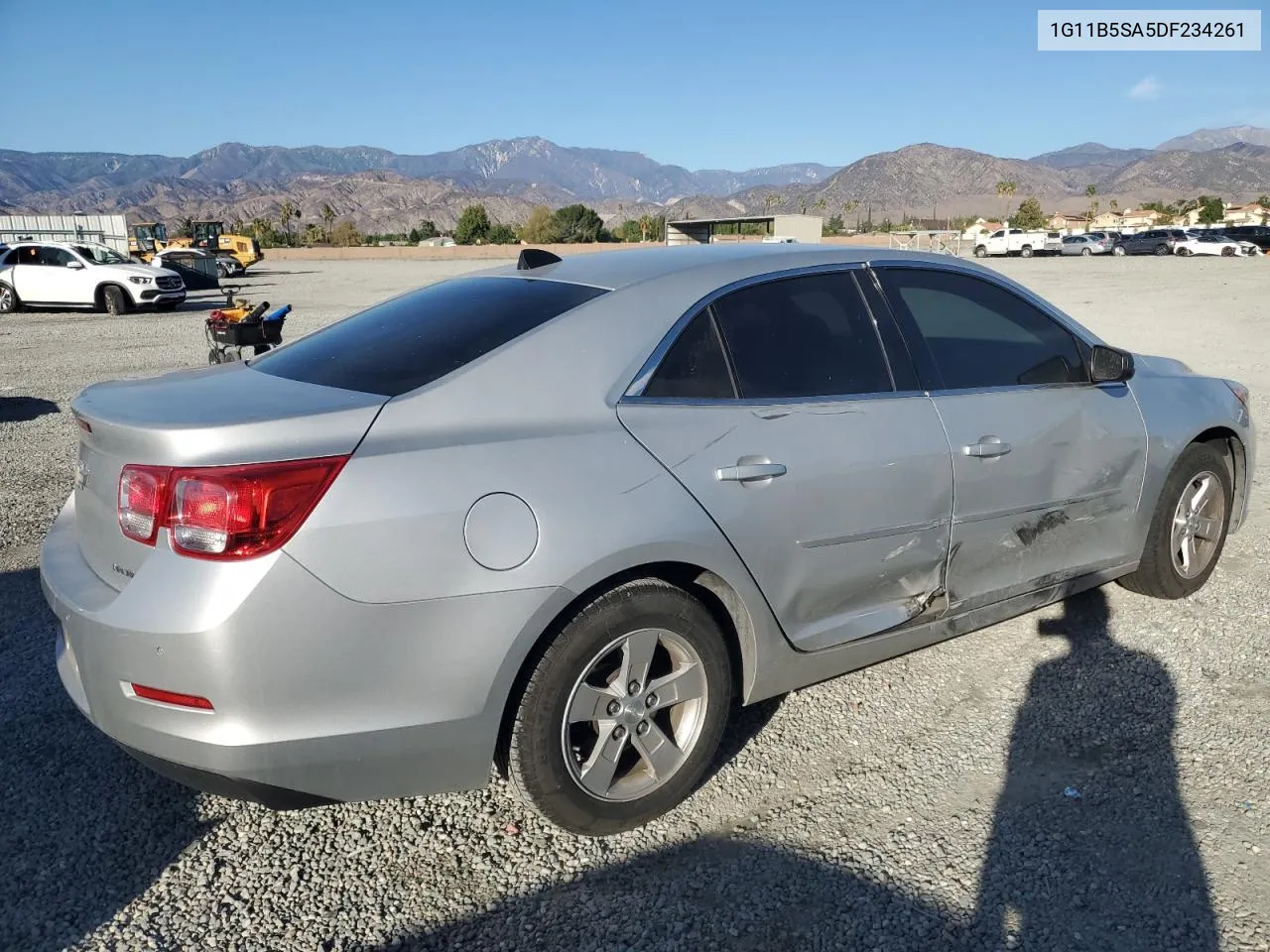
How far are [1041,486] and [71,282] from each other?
22.2 meters

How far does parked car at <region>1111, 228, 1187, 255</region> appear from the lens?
51.8m

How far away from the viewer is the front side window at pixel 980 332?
3.54m

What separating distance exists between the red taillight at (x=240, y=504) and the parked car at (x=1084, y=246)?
59.7m

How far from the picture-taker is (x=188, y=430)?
235 cm

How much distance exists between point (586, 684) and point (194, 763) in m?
1.00

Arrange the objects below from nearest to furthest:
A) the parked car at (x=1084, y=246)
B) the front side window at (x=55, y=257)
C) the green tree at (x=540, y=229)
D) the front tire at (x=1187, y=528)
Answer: the front tire at (x=1187, y=528) → the front side window at (x=55, y=257) → the parked car at (x=1084, y=246) → the green tree at (x=540, y=229)

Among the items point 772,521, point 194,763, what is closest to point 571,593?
point 772,521

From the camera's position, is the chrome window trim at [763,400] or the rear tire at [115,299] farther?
the rear tire at [115,299]

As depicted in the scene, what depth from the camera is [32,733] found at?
3398mm

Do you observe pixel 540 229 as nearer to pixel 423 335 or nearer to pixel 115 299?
pixel 115 299

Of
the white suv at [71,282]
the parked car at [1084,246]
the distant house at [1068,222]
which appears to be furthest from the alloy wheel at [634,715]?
the distant house at [1068,222]

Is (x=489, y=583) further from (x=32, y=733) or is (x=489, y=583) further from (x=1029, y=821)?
(x=32, y=733)

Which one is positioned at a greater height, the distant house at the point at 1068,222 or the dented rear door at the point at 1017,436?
the distant house at the point at 1068,222

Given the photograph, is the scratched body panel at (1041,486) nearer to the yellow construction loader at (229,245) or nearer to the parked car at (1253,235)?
the yellow construction loader at (229,245)
